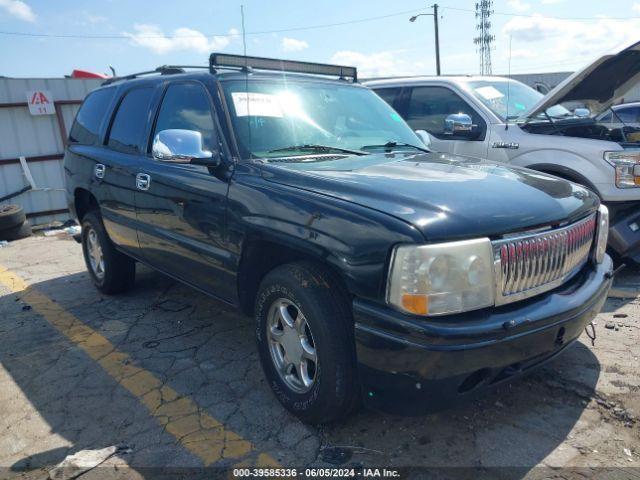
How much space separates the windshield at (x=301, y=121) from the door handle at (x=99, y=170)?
1753 mm

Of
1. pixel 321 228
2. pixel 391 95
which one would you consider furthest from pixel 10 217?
pixel 321 228

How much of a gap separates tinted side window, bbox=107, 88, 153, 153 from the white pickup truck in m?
2.66

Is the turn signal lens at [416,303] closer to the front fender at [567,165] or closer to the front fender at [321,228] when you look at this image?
the front fender at [321,228]

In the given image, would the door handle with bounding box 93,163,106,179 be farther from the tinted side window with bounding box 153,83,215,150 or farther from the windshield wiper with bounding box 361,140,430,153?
the windshield wiper with bounding box 361,140,430,153

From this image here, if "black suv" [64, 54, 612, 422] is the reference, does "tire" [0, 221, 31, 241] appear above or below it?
below

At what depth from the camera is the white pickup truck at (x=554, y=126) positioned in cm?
484

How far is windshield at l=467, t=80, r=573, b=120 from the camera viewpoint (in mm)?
5949

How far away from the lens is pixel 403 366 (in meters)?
2.27

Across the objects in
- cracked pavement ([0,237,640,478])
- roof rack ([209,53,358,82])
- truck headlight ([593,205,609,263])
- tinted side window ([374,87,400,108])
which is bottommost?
cracked pavement ([0,237,640,478])

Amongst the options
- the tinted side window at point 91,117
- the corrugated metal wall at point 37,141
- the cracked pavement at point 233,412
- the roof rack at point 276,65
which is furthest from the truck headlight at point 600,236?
the corrugated metal wall at point 37,141

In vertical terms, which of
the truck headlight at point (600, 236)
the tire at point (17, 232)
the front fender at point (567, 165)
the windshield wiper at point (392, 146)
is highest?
the windshield wiper at point (392, 146)

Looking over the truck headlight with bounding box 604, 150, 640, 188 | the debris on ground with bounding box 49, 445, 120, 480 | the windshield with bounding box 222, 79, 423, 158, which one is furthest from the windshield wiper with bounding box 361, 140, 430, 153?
the debris on ground with bounding box 49, 445, 120, 480

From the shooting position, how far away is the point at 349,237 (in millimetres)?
2414

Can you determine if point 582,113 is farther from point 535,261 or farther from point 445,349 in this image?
point 445,349
